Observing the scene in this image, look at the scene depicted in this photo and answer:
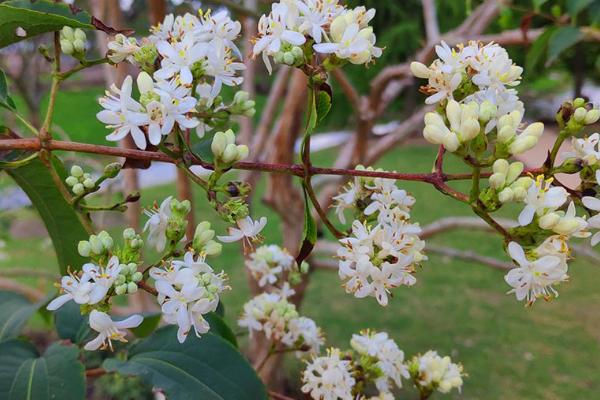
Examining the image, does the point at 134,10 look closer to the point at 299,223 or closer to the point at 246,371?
the point at 299,223

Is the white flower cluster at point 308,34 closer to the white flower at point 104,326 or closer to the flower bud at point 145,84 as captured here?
the flower bud at point 145,84

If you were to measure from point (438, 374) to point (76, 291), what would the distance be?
0.42m

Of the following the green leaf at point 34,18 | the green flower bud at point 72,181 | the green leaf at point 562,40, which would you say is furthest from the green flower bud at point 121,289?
the green leaf at point 562,40

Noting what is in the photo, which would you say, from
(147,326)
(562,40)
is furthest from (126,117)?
(562,40)

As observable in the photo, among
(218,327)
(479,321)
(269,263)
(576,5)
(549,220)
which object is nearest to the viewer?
(549,220)

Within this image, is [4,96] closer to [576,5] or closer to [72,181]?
[72,181]

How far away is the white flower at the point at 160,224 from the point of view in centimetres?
49

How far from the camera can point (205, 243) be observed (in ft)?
1.58

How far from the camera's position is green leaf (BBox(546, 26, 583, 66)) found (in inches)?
47.4

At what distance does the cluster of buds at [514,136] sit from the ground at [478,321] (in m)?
1.66

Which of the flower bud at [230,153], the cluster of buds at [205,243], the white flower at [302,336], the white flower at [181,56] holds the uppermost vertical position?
the white flower at [181,56]

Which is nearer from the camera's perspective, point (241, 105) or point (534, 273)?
point (534, 273)

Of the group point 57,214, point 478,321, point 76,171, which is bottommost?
point 478,321

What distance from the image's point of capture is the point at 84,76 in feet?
43.1
